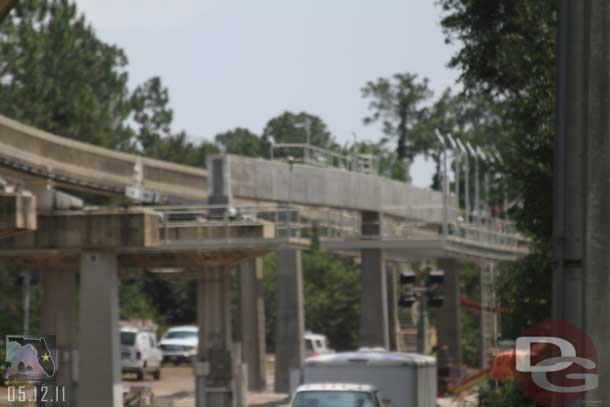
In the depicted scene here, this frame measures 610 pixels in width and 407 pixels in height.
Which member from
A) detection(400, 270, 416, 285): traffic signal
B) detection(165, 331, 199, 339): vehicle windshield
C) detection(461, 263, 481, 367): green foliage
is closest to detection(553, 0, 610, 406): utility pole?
detection(400, 270, 416, 285): traffic signal

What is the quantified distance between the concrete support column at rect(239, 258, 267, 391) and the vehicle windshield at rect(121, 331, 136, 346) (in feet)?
14.6

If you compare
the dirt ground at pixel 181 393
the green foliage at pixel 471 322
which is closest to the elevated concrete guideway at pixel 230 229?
the dirt ground at pixel 181 393

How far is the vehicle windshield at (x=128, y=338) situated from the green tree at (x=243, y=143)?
54255 millimetres

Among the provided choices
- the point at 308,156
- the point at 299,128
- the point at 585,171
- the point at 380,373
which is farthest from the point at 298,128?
the point at 585,171

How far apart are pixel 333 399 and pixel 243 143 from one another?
332ft

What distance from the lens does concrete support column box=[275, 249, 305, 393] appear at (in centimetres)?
5394

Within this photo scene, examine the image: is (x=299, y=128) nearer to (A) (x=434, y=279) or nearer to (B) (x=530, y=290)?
(A) (x=434, y=279)

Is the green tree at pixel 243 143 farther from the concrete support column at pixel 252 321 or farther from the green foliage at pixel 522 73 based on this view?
the green foliage at pixel 522 73

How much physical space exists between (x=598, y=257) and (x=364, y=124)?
10805cm

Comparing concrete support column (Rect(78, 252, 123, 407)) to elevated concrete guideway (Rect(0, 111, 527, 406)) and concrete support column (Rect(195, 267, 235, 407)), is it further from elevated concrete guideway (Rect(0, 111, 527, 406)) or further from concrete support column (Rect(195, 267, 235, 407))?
concrete support column (Rect(195, 267, 235, 407))

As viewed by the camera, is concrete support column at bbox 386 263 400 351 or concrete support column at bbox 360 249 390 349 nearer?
concrete support column at bbox 360 249 390 349

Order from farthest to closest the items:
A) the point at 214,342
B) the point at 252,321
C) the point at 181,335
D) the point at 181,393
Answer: the point at 181,335
the point at 252,321
the point at 181,393
the point at 214,342

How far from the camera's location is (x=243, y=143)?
124812mm

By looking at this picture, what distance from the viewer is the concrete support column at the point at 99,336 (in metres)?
38.4
